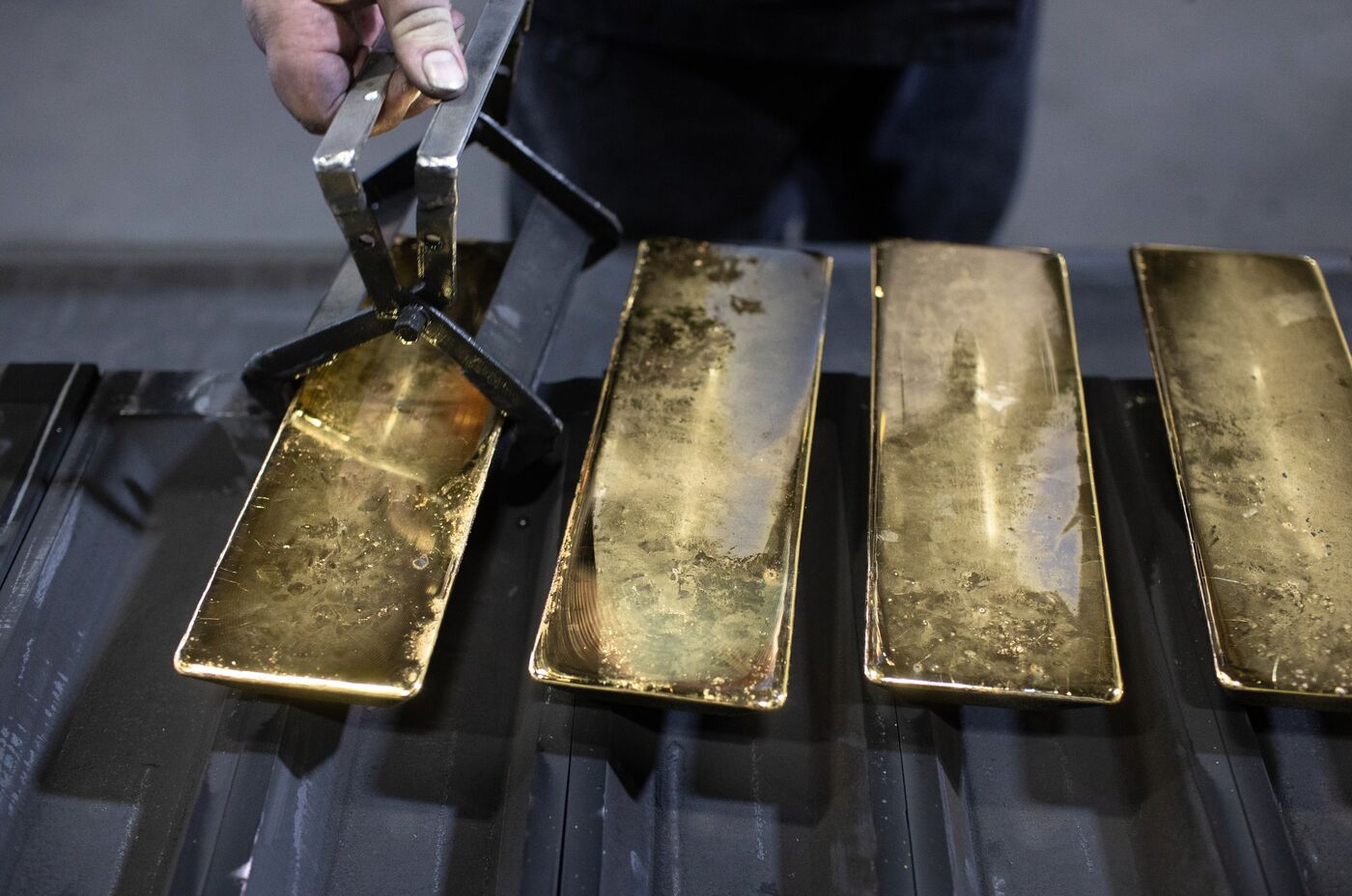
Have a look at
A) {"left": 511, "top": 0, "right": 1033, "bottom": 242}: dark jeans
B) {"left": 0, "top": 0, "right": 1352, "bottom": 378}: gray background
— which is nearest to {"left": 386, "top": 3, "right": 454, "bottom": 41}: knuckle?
{"left": 511, "top": 0, "right": 1033, "bottom": 242}: dark jeans

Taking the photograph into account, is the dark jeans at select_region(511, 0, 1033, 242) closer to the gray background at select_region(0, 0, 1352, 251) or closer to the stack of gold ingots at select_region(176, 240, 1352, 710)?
the stack of gold ingots at select_region(176, 240, 1352, 710)

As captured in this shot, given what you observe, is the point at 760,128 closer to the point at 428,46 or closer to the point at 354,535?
the point at 428,46

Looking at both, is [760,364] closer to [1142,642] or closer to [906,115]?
[1142,642]

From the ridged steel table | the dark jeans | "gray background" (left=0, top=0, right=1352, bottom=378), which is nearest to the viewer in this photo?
the ridged steel table

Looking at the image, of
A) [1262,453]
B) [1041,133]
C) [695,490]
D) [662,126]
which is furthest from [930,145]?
[1041,133]

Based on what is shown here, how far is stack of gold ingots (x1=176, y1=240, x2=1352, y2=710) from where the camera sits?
2.22 ft

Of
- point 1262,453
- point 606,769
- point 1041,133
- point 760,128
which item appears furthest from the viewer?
point 1041,133

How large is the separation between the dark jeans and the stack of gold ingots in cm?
40

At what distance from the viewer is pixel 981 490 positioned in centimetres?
77

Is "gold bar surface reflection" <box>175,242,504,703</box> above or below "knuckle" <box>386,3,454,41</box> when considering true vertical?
below

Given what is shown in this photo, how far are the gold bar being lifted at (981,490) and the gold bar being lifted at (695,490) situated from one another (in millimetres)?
68

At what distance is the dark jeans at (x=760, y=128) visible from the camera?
4.08ft

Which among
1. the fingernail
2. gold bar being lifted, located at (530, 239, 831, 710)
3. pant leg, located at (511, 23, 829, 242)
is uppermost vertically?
pant leg, located at (511, 23, 829, 242)

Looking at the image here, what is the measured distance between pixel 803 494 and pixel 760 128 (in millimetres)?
685
